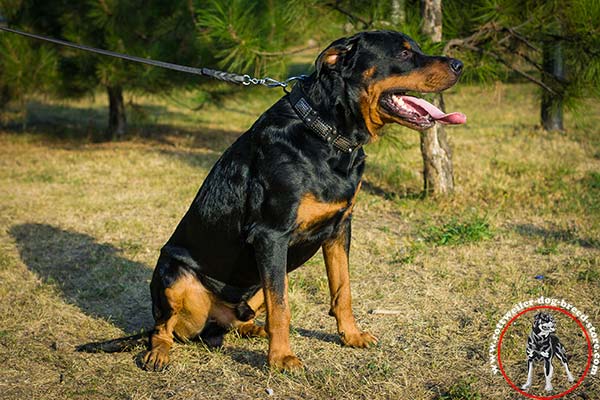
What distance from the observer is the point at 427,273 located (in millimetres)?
4633

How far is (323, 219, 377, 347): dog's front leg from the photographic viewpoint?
3461mm

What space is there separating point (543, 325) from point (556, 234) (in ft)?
7.11

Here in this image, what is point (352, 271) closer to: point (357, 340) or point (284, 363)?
point (357, 340)

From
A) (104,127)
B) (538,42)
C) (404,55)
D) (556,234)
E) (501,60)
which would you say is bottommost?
(104,127)

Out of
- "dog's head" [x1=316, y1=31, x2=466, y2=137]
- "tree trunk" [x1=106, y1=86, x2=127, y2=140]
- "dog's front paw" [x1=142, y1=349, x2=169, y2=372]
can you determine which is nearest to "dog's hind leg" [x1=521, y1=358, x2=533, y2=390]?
"dog's head" [x1=316, y1=31, x2=466, y2=137]

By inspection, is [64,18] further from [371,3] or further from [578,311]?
[578,311]

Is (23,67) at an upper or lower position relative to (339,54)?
lower

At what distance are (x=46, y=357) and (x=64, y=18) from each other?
716cm

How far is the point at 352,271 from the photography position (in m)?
4.76

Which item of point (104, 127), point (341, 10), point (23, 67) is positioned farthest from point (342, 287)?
point (104, 127)

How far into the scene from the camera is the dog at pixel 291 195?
3105 millimetres

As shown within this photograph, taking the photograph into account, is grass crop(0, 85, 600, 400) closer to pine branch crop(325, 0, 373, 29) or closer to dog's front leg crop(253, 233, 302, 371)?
dog's front leg crop(253, 233, 302, 371)

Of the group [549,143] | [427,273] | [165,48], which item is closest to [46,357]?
[427,273]

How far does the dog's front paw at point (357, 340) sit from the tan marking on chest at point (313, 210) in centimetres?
75
